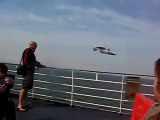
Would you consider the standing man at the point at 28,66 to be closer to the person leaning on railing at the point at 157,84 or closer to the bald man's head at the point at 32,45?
the bald man's head at the point at 32,45

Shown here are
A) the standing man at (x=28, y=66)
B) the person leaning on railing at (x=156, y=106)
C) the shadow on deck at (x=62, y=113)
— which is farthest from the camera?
the standing man at (x=28, y=66)

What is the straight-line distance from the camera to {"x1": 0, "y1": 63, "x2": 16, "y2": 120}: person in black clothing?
4.70 meters

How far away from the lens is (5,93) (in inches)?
189

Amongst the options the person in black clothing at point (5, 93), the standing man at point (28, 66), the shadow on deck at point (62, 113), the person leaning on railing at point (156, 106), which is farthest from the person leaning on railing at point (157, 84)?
the standing man at point (28, 66)

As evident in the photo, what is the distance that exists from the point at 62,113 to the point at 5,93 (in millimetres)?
2770

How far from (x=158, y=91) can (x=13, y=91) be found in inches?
329

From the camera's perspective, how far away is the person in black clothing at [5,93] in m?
4.70

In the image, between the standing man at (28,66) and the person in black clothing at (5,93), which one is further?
the standing man at (28,66)

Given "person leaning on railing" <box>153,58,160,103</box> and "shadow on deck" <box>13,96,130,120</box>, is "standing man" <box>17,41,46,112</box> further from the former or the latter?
"person leaning on railing" <box>153,58,160,103</box>

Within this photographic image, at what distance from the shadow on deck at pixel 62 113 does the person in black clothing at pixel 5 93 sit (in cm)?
159

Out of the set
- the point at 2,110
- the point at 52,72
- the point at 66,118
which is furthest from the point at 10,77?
the point at 52,72

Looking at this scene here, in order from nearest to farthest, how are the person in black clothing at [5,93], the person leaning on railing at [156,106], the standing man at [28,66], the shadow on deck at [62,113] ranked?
the person leaning on railing at [156,106] < the person in black clothing at [5,93] < the shadow on deck at [62,113] < the standing man at [28,66]

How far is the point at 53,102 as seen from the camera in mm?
8773

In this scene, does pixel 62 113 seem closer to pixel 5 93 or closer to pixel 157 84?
pixel 5 93
